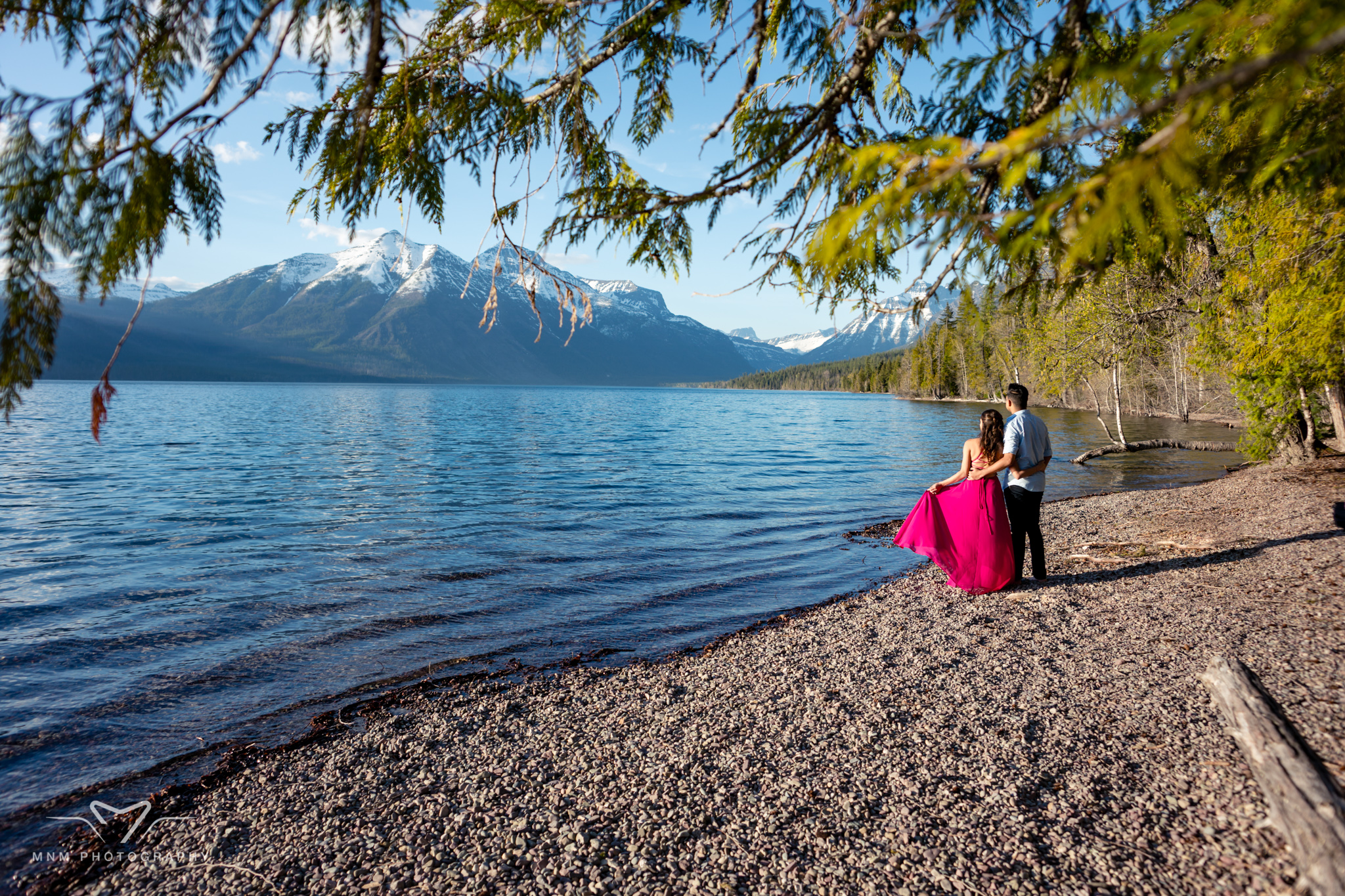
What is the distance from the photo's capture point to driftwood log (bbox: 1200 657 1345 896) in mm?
2656

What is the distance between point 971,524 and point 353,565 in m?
10.6

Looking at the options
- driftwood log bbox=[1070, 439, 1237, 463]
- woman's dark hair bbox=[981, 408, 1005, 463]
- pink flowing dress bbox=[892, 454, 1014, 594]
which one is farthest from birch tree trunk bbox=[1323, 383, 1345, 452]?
woman's dark hair bbox=[981, 408, 1005, 463]

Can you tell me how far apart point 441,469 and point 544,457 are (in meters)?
5.73

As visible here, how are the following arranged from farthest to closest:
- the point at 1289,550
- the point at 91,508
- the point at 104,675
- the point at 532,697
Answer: the point at 91,508, the point at 1289,550, the point at 104,675, the point at 532,697

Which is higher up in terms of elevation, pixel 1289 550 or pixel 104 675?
pixel 1289 550

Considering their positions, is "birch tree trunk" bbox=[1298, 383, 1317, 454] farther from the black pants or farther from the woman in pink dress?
→ the woman in pink dress

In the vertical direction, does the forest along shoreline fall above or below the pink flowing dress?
below

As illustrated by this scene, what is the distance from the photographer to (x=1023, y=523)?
303 inches

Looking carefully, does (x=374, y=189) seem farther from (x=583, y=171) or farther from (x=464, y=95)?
(x=583, y=171)

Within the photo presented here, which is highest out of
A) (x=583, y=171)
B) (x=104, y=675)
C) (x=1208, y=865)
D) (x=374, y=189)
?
(x=583, y=171)

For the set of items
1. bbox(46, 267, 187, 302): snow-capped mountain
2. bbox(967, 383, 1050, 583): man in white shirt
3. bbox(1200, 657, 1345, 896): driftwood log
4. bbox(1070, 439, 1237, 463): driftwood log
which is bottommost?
bbox(1200, 657, 1345, 896): driftwood log

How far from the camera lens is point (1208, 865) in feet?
10.1

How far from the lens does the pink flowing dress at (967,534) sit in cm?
762

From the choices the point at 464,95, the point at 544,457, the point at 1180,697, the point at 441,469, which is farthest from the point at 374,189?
the point at 544,457
